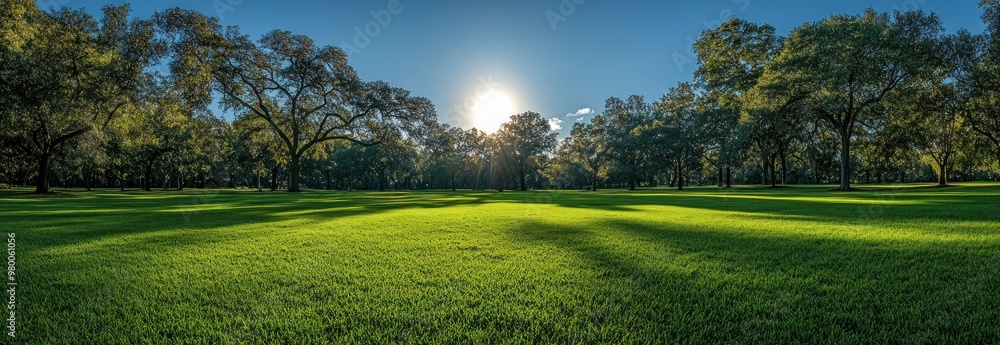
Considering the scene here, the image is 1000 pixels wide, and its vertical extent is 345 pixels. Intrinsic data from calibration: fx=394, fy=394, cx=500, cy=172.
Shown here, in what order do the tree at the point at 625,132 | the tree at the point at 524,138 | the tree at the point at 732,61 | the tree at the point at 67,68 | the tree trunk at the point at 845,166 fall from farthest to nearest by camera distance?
the tree at the point at 524,138
the tree at the point at 625,132
the tree at the point at 732,61
the tree trunk at the point at 845,166
the tree at the point at 67,68

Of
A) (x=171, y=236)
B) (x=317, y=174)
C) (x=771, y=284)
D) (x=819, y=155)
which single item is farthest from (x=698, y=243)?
(x=317, y=174)

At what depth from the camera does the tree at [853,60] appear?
27797 mm

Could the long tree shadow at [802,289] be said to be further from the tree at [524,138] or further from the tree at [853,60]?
the tree at [524,138]

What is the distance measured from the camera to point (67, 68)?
27000 millimetres

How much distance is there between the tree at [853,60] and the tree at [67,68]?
154 feet

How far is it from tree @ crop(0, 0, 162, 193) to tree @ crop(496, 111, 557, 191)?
4577 cm

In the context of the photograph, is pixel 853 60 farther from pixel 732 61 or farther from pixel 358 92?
pixel 358 92

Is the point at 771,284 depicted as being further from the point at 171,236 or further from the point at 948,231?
the point at 171,236

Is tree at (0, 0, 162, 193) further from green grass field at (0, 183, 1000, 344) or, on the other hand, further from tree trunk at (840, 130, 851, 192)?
tree trunk at (840, 130, 851, 192)

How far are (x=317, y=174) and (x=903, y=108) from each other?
9800 centimetres

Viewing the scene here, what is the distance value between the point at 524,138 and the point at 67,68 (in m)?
51.3

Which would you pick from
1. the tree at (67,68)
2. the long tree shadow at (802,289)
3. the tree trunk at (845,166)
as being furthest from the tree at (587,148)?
the long tree shadow at (802,289)

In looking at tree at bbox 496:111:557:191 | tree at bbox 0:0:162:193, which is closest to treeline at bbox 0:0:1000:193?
tree at bbox 0:0:162:193

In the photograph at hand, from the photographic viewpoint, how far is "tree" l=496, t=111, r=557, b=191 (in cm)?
6550
